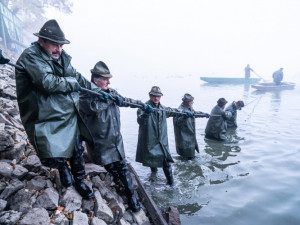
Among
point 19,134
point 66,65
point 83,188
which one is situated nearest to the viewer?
point 66,65

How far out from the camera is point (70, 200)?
360cm

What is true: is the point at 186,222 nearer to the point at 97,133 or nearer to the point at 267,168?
the point at 97,133

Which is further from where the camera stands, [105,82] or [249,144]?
[249,144]

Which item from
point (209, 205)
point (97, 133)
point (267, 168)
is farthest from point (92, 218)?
point (267, 168)

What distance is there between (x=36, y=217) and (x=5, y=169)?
1086 mm

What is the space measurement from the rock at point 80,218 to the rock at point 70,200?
144 mm

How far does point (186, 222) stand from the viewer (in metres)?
4.89

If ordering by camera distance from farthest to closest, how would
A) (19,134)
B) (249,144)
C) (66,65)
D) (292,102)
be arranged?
(292,102)
(249,144)
(19,134)
(66,65)

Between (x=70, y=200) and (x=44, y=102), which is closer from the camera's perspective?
(x=44, y=102)

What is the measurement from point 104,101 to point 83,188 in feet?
5.05

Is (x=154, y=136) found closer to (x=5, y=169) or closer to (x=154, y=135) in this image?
(x=154, y=135)

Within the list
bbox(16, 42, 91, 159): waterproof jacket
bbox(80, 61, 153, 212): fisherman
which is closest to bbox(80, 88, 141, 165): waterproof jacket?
bbox(80, 61, 153, 212): fisherman

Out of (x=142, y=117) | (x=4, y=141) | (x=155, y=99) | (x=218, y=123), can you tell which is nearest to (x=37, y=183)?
(x=4, y=141)

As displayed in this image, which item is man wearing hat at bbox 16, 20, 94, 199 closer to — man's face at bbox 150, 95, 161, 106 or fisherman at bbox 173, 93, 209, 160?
man's face at bbox 150, 95, 161, 106
